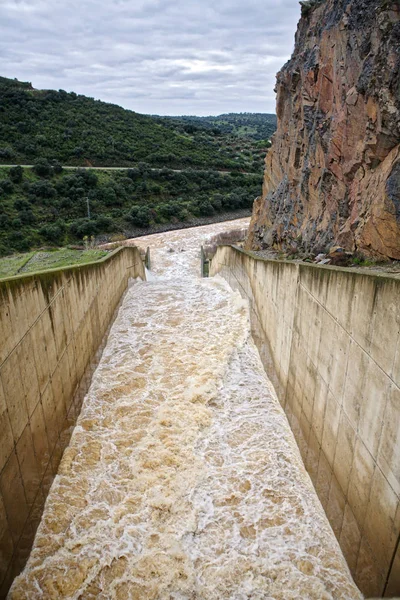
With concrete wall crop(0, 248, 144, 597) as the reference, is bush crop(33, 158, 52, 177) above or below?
above

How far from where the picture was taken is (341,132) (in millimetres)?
14758

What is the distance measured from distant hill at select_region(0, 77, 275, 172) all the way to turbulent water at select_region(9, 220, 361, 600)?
43.1m

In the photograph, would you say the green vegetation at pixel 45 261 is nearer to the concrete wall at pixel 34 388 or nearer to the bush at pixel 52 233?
the concrete wall at pixel 34 388

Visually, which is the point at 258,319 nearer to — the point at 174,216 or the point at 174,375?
the point at 174,375

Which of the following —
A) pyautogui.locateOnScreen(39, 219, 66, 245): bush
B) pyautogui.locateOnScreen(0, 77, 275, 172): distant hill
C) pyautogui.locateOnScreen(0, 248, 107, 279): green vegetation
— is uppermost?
pyautogui.locateOnScreen(0, 77, 275, 172): distant hill

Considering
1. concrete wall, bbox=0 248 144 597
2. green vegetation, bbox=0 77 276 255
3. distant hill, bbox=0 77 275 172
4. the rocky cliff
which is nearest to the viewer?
concrete wall, bbox=0 248 144 597

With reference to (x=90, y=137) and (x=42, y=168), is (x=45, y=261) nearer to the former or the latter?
(x=42, y=168)

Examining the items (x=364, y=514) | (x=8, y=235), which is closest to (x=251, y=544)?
(x=364, y=514)

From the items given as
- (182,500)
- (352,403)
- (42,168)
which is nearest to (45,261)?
(182,500)

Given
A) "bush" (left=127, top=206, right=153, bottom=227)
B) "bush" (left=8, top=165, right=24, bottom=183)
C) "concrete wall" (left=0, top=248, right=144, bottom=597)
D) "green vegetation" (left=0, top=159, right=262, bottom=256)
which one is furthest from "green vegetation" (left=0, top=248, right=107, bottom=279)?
"bush" (left=8, top=165, right=24, bottom=183)

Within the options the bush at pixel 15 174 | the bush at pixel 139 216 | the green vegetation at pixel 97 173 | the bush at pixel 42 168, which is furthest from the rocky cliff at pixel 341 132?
the bush at pixel 42 168

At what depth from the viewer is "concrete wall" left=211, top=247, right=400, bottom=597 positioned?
14.2 ft

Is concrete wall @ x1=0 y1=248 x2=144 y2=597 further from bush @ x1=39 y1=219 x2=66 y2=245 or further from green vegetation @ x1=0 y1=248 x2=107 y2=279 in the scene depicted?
bush @ x1=39 y1=219 x2=66 y2=245

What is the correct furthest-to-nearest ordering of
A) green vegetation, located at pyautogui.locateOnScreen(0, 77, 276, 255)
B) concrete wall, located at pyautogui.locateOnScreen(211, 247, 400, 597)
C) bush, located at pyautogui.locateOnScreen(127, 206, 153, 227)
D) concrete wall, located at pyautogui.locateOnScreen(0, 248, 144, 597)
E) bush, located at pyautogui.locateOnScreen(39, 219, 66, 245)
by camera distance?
bush, located at pyautogui.locateOnScreen(127, 206, 153, 227), green vegetation, located at pyautogui.locateOnScreen(0, 77, 276, 255), bush, located at pyautogui.locateOnScreen(39, 219, 66, 245), concrete wall, located at pyautogui.locateOnScreen(0, 248, 144, 597), concrete wall, located at pyautogui.locateOnScreen(211, 247, 400, 597)
